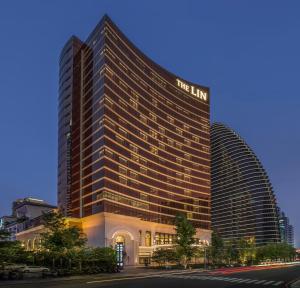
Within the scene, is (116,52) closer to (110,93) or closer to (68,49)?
(110,93)

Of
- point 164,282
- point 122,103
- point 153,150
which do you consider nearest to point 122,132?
point 122,103

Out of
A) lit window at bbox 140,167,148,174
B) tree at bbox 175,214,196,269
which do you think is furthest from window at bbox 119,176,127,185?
tree at bbox 175,214,196,269

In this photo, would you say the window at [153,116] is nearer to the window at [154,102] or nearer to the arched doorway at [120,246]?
the window at [154,102]

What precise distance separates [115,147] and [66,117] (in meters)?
37.0

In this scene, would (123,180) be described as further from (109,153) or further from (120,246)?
(120,246)

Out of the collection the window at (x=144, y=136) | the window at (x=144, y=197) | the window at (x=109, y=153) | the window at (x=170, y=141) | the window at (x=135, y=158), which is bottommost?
the window at (x=144, y=197)

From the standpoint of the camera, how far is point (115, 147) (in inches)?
5807

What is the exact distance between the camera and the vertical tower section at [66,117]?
166 m

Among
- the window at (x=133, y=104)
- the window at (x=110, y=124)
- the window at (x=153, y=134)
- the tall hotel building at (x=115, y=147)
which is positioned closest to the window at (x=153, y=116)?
the tall hotel building at (x=115, y=147)

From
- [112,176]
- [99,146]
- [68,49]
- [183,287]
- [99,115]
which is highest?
[68,49]

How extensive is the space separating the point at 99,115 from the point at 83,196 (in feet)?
88.8

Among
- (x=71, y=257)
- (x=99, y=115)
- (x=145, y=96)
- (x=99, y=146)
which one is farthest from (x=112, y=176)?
(x=71, y=257)

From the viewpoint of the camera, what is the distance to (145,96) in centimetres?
17938

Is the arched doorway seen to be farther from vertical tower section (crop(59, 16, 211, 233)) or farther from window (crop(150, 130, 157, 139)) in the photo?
Result: window (crop(150, 130, 157, 139))
